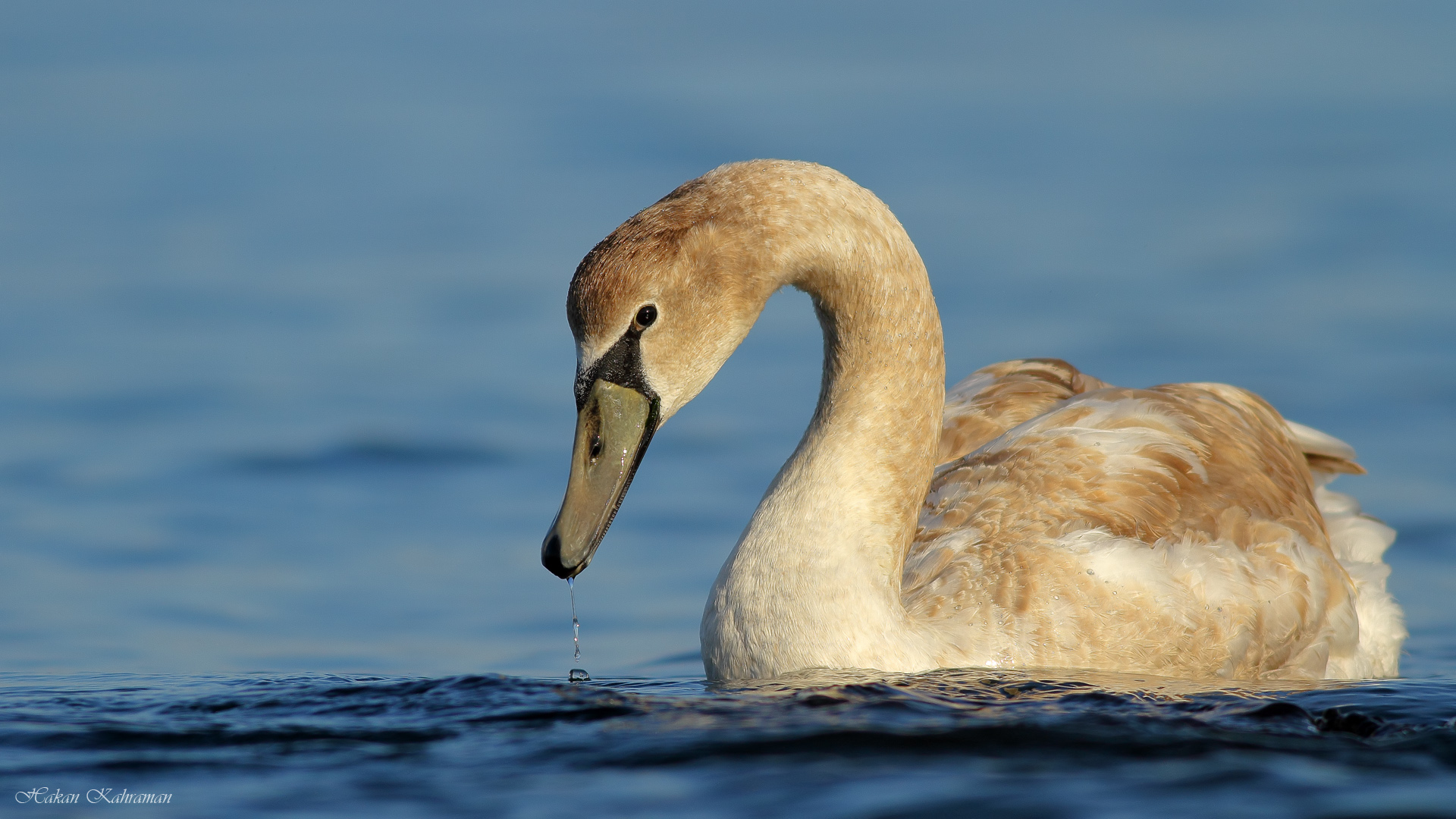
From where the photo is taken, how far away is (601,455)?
22.4ft

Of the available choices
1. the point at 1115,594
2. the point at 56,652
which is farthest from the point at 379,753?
the point at 56,652

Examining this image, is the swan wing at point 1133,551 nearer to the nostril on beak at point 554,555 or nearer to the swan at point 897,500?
the swan at point 897,500

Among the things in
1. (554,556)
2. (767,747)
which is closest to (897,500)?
(554,556)

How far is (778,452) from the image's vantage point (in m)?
11.9

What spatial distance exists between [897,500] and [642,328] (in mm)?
1261

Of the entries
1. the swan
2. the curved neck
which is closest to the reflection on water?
the curved neck

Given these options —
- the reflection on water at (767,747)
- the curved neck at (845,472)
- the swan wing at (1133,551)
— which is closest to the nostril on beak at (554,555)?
the reflection on water at (767,747)

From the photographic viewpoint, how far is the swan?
680cm

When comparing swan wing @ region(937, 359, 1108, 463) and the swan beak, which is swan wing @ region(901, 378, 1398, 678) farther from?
the swan beak

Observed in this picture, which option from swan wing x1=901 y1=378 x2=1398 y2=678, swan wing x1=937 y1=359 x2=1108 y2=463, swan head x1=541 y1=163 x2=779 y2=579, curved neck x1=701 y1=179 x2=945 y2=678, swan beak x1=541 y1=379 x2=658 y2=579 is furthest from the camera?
swan wing x1=937 y1=359 x2=1108 y2=463

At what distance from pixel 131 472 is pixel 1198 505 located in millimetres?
6612

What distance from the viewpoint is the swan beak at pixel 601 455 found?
678cm

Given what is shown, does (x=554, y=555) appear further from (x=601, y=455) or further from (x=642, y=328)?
(x=642, y=328)

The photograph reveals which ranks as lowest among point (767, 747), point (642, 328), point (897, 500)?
point (767, 747)
